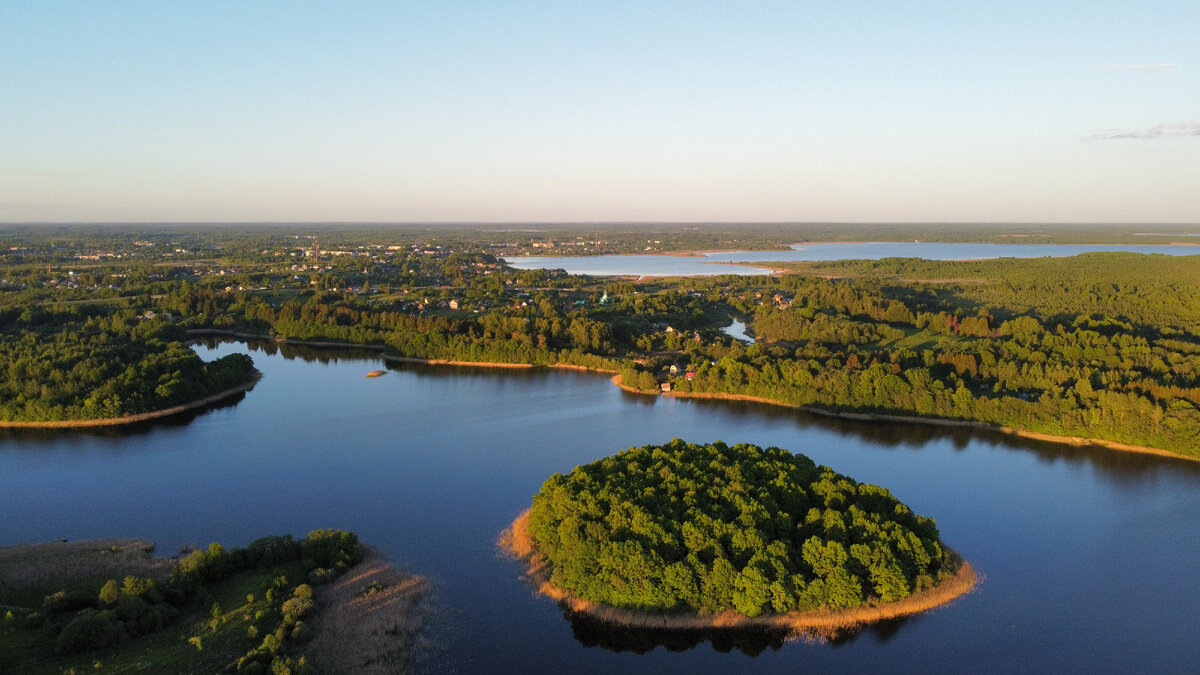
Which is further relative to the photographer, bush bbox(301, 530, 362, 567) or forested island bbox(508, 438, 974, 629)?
bush bbox(301, 530, 362, 567)

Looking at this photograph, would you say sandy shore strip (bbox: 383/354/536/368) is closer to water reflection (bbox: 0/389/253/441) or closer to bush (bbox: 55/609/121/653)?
water reflection (bbox: 0/389/253/441)

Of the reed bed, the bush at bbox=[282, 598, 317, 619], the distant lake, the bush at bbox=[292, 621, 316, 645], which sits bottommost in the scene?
the reed bed

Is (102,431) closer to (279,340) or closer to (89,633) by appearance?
(89,633)

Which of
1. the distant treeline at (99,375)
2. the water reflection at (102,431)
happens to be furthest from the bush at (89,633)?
the distant treeline at (99,375)

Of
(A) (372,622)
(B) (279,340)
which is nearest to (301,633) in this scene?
(A) (372,622)

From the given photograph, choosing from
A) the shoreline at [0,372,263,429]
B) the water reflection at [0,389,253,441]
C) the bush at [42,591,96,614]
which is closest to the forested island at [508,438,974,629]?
the bush at [42,591,96,614]

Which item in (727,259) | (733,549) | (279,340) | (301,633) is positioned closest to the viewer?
(301,633)

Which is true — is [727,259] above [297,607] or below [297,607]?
above
